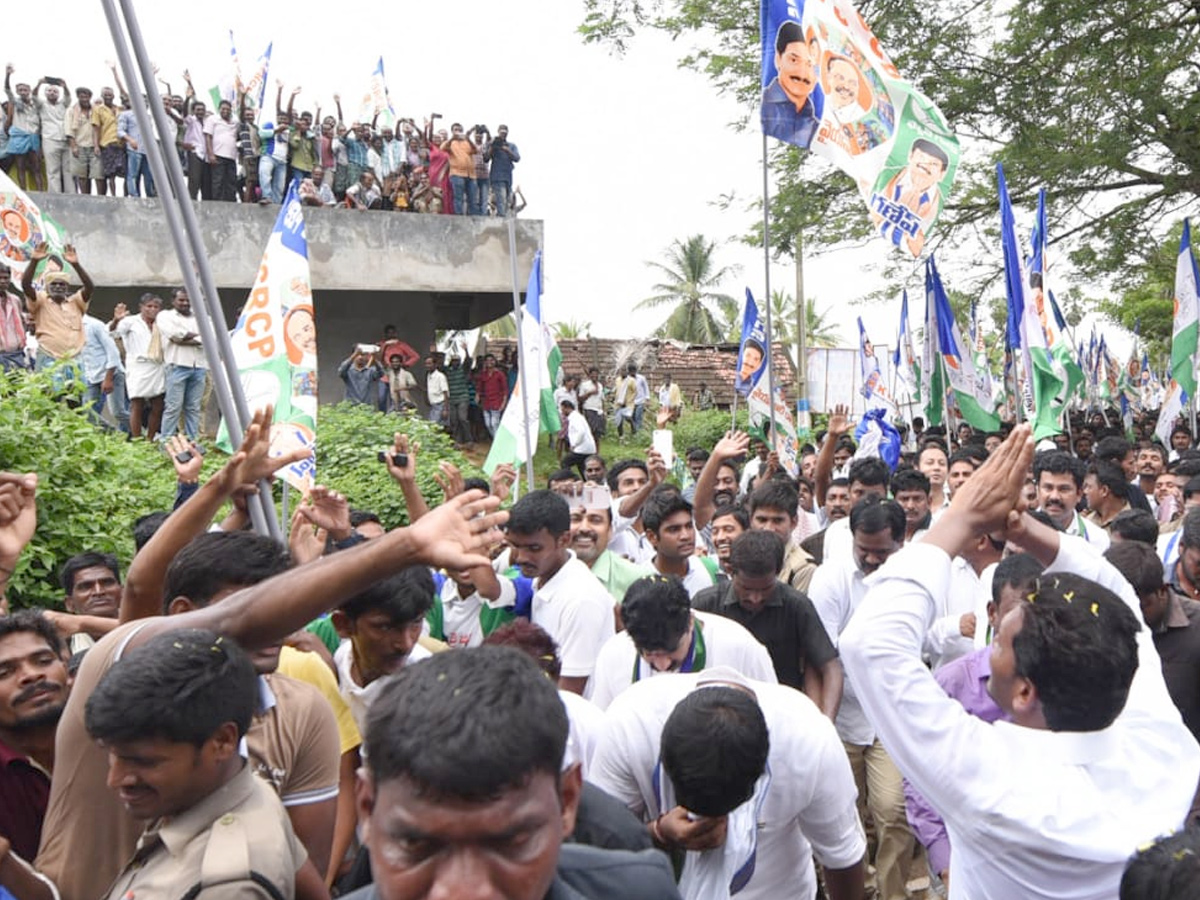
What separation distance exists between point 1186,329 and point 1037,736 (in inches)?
376

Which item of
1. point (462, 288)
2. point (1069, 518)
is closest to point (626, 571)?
point (1069, 518)

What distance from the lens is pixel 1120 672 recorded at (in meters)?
1.92

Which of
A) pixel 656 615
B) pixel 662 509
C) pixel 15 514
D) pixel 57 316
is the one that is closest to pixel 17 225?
pixel 57 316

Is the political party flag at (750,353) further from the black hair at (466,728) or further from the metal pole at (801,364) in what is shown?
the black hair at (466,728)

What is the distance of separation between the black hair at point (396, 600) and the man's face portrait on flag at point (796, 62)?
16.1 ft

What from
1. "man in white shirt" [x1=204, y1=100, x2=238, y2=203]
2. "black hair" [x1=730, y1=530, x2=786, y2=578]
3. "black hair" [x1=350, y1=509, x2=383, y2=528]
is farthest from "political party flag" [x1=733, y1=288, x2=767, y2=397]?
"man in white shirt" [x1=204, y1=100, x2=238, y2=203]

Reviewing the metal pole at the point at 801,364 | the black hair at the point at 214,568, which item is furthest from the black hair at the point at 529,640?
the metal pole at the point at 801,364

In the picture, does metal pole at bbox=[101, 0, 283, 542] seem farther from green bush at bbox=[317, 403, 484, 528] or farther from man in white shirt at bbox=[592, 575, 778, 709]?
green bush at bbox=[317, 403, 484, 528]

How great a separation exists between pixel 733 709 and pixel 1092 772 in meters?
0.69

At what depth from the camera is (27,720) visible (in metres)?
2.59

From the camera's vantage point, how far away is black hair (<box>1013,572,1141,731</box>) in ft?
6.27

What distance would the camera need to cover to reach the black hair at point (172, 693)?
1.86 meters

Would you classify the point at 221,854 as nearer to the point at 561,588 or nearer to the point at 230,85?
the point at 561,588

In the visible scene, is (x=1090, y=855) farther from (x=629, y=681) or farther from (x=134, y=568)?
(x=134, y=568)
